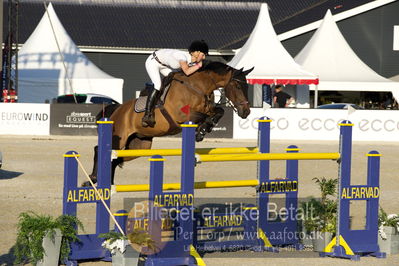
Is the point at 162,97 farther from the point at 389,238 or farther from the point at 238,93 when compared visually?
the point at 389,238

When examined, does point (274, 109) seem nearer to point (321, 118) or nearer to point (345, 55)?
point (321, 118)

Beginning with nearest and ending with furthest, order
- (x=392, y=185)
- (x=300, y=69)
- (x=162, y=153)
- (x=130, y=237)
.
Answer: (x=130, y=237) → (x=162, y=153) → (x=392, y=185) → (x=300, y=69)

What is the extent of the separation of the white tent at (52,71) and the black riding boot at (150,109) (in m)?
23.9

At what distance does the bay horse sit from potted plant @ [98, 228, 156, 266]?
2450 millimetres

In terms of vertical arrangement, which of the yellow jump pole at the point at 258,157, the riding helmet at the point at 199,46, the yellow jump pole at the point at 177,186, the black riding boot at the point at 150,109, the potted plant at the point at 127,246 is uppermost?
the riding helmet at the point at 199,46

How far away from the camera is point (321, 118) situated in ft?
95.0

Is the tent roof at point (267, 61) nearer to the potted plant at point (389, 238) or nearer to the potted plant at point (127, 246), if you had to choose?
the potted plant at point (389, 238)

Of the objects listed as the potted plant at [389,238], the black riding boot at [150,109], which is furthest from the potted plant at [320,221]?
the black riding boot at [150,109]

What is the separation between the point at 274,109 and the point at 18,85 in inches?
507

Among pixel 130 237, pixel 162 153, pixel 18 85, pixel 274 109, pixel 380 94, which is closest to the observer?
pixel 130 237

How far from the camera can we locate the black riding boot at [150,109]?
11.8 meters

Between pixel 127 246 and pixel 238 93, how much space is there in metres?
3.17

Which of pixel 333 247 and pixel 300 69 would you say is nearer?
pixel 333 247

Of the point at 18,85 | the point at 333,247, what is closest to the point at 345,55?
the point at 18,85
